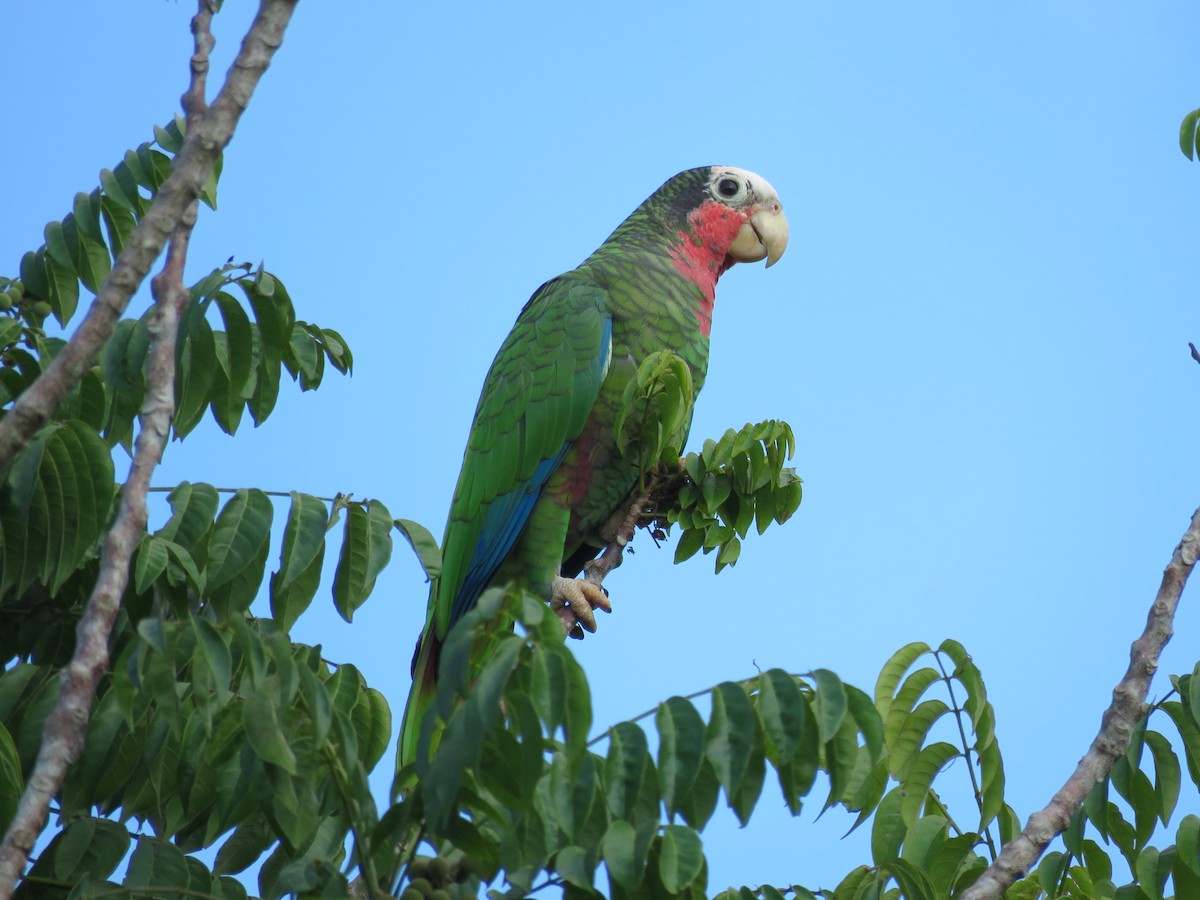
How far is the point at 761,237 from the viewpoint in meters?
4.85

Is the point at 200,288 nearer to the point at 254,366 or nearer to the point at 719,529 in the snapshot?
the point at 254,366

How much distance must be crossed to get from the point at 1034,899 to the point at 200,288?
7.24 ft

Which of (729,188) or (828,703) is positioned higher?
(729,188)

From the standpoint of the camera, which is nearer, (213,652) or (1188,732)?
(213,652)

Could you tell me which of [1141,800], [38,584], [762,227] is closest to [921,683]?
[1141,800]

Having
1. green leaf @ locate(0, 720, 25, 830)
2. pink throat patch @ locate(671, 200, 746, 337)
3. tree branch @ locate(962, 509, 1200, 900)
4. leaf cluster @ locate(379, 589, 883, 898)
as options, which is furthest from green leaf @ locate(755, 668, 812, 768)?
pink throat patch @ locate(671, 200, 746, 337)

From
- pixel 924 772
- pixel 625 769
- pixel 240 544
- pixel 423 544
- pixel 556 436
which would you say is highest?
pixel 556 436

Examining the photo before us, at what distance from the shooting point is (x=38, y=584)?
8.57 feet

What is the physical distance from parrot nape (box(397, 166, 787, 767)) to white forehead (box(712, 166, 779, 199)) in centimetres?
68

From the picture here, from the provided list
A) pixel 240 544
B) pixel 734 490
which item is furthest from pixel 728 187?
pixel 240 544

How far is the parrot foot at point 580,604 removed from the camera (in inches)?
141

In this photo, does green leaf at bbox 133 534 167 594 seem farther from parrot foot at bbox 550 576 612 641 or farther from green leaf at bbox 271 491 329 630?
parrot foot at bbox 550 576 612 641

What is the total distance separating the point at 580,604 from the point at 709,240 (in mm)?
1834

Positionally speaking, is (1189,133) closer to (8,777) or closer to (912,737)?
(912,737)
